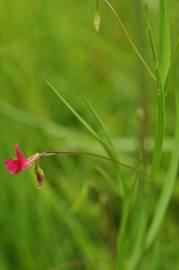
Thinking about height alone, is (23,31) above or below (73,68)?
above

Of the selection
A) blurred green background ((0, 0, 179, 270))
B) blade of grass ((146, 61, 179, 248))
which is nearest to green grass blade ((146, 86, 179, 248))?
blade of grass ((146, 61, 179, 248))

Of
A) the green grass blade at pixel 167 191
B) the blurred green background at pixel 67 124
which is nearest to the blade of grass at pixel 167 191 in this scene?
the green grass blade at pixel 167 191

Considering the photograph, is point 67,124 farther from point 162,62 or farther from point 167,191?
point 162,62

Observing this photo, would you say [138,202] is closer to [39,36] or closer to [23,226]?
[23,226]

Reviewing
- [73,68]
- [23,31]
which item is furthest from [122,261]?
[23,31]

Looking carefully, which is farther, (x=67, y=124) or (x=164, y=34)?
(x=67, y=124)

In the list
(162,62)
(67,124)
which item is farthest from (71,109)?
(67,124)

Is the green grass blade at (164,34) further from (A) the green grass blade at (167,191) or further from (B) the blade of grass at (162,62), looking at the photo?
(A) the green grass blade at (167,191)

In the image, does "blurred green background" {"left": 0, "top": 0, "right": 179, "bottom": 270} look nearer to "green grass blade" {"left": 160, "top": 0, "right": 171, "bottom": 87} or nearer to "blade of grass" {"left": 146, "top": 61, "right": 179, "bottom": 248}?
"blade of grass" {"left": 146, "top": 61, "right": 179, "bottom": 248}
